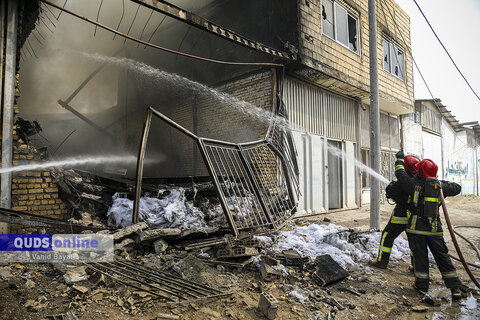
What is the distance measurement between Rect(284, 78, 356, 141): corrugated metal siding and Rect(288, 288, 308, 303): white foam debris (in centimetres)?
532

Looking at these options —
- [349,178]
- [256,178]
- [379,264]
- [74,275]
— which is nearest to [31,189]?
[74,275]

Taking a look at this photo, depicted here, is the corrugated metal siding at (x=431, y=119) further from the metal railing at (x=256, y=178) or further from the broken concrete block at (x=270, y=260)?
the broken concrete block at (x=270, y=260)

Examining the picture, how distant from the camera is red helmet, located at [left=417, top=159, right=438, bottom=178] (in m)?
3.71

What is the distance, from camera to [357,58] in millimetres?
9648

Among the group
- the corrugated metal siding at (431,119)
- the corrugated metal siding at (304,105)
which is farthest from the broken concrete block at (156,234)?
the corrugated metal siding at (431,119)

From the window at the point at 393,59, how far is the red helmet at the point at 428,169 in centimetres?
885

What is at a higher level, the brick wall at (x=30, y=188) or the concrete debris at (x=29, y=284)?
the brick wall at (x=30, y=188)

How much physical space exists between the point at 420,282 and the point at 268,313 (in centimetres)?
224

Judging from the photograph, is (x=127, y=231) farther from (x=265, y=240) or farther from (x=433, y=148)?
(x=433, y=148)

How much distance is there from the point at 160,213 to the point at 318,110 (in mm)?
6210

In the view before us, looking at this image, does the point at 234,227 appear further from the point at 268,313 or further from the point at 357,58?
the point at 357,58


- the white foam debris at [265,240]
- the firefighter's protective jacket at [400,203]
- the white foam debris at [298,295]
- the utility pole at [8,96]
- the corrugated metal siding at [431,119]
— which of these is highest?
the corrugated metal siding at [431,119]

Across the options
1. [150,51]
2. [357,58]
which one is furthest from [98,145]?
[357,58]

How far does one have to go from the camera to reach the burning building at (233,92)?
582 centimetres
